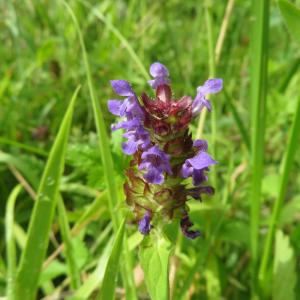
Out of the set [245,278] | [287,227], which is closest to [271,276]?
[245,278]

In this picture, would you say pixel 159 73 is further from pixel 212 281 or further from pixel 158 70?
pixel 212 281

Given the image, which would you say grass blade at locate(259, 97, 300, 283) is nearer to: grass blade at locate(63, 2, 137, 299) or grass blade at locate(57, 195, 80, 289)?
grass blade at locate(63, 2, 137, 299)

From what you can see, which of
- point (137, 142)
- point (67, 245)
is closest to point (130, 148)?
point (137, 142)

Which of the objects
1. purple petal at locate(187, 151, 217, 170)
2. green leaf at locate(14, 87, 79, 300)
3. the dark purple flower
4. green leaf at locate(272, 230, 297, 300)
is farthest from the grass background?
purple petal at locate(187, 151, 217, 170)

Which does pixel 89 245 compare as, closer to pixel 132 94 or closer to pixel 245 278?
pixel 245 278

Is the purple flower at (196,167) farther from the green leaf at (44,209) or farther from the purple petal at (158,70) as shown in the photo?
the green leaf at (44,209)
